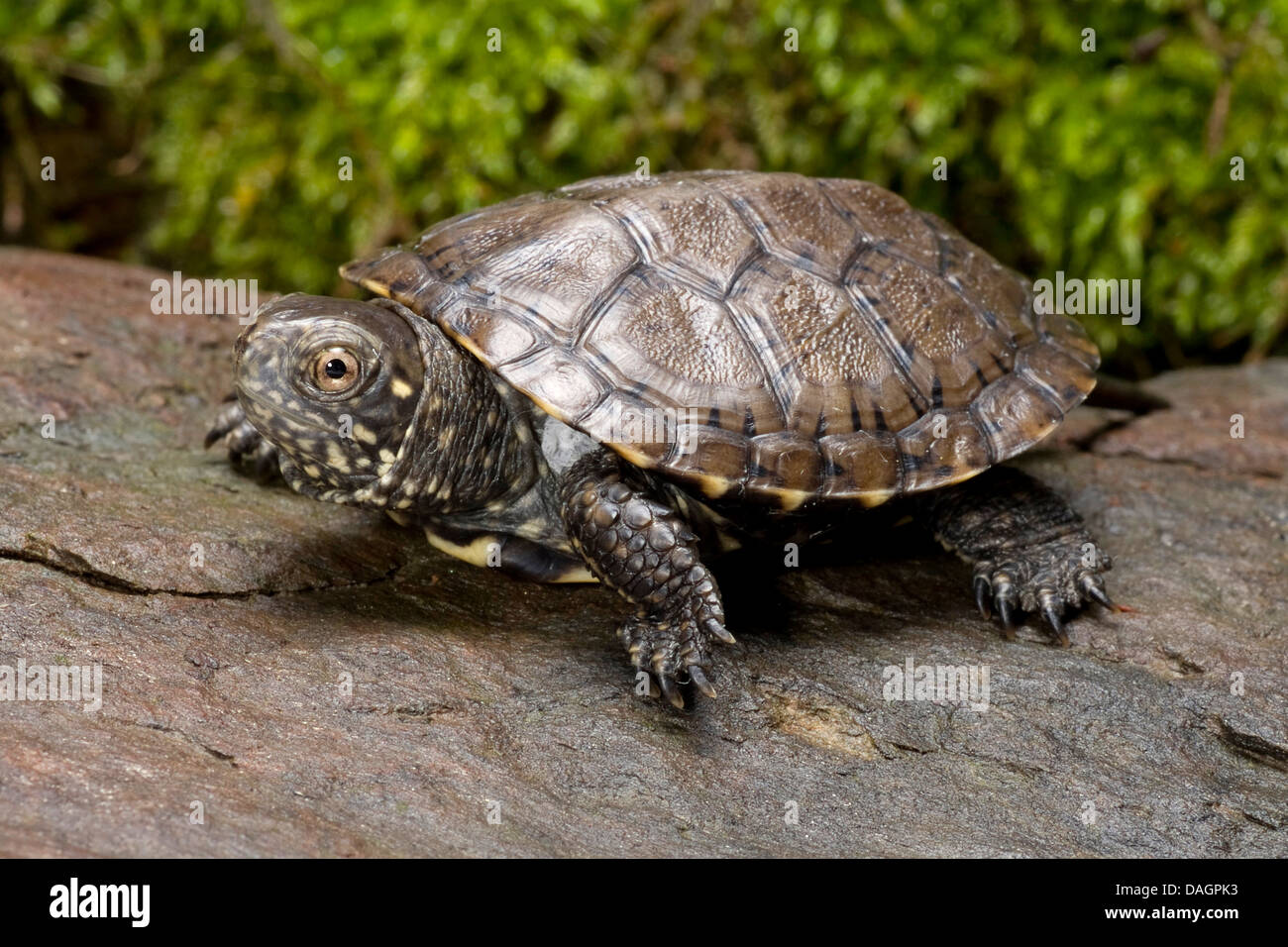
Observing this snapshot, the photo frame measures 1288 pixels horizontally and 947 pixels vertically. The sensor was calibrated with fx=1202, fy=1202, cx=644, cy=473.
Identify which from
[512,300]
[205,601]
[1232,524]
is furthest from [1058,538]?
[205,601]

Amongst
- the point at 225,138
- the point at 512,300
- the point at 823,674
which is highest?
Result: the point at 225,138

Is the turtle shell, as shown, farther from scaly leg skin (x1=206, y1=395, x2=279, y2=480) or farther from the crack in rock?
the crack in rock

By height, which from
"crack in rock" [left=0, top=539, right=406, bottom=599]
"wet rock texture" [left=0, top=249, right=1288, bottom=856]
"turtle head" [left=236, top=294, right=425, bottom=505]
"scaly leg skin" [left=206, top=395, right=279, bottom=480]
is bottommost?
"wet rock texture" [left=0, top=249, right=1288, bottom=856]

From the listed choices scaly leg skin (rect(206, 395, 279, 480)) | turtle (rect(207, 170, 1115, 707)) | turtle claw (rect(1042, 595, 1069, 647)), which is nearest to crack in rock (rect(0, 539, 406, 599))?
turtle (rect(207, 170, 1115, 707))

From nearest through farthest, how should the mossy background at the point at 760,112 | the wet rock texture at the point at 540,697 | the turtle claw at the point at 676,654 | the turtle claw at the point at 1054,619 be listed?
the wet rock texture at the point at 540,697
the turtle claw at the point at 676,654
the turtle claw at the point at 1054,619
the mossy background at the point at 760,112

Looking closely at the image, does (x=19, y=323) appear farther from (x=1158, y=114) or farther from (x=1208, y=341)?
(x=1208, y=341)

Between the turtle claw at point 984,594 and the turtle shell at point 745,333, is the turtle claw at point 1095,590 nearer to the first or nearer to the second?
the turtle claw at point 984,594

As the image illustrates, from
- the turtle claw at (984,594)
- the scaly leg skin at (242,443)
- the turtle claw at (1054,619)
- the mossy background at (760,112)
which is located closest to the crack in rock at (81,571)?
the scaly leg skin at (242,443)

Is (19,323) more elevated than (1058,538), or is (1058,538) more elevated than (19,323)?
(19,323)
